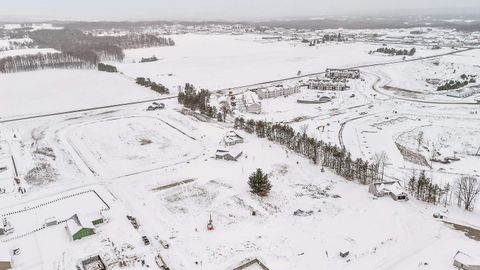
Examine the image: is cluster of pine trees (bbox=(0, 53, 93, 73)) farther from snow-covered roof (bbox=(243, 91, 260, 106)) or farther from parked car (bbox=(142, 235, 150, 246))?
parked car (bbox=(142, 235, 150, 246))

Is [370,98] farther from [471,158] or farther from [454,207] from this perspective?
[454,207]

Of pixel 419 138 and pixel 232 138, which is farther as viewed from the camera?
pixel 419 138

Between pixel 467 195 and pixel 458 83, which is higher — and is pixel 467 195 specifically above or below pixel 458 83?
below

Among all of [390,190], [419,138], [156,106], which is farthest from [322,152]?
[156,106]

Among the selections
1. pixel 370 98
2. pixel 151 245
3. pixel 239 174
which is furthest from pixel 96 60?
pixel 151 245

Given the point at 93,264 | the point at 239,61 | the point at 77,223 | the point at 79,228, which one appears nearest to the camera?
the point at 93,264

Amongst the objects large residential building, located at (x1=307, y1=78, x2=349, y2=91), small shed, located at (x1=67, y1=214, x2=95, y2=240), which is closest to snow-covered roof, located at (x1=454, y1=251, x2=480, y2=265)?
small shed, located at (x1=67, y1=214, x2=95, y2=240)

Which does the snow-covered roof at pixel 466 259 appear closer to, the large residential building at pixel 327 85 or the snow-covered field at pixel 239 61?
the large residential building at pixel 327 85

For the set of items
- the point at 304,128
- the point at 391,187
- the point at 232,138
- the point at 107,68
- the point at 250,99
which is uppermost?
the point at 107,68

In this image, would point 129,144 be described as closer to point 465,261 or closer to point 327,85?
point 465,261
